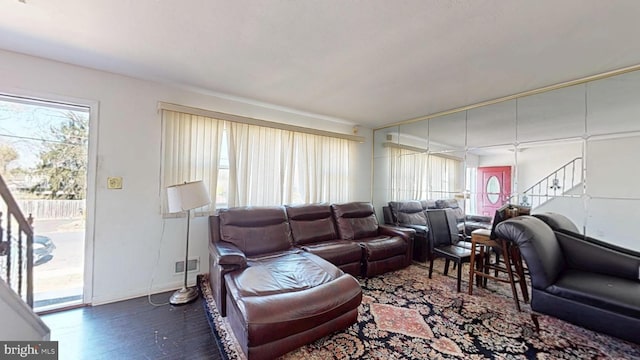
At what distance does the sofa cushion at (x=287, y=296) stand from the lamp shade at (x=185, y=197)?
34.6 inches

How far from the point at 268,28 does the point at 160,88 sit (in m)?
1.83

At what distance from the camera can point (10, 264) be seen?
6.34 feet

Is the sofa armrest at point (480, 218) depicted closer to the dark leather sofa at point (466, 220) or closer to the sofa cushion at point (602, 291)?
the dark leather sofa at point (466, 220)

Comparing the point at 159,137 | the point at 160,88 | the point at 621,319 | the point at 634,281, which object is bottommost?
the point at 621,319

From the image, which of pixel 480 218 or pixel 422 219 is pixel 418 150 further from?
pixel 480 218

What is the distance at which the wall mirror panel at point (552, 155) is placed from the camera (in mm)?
2428

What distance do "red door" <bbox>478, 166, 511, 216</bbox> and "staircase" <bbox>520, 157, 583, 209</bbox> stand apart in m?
0.23

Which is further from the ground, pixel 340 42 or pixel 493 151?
pixel 340 42

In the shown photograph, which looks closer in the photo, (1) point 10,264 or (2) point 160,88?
(1) point 10,264

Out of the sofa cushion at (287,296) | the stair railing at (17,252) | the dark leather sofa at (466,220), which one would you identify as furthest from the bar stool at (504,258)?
the stair railing at (17,252)

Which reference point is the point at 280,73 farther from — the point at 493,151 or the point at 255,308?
the point at 493,151

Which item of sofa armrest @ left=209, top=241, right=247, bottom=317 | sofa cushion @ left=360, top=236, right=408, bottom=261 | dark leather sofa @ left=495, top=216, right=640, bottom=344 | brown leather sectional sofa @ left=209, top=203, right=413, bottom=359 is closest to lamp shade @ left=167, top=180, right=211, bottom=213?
brown leather sectional sofa @ left=209, top=203, right=413, bottom=359

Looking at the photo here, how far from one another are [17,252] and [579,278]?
470cm

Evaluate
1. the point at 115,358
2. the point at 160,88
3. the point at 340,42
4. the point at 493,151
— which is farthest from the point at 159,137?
the point at 493,151
